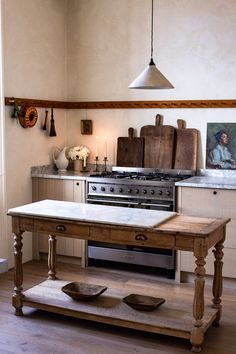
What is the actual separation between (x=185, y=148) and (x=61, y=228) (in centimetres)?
208

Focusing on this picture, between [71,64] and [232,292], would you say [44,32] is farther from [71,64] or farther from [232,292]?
[232,292]

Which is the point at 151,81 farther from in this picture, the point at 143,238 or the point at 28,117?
the point at 28,117

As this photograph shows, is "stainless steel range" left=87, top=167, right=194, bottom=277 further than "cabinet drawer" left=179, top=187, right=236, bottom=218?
Yes

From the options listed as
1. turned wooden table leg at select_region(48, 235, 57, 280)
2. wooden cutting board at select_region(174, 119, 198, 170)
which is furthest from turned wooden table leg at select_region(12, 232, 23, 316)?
wooden cutting board at select_region(174, 119, 198, 170)

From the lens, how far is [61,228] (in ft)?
12.8

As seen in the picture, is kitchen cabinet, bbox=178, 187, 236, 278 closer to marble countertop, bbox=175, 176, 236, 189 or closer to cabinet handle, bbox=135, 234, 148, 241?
marble countertop, bbox=175, 176, 236, 189

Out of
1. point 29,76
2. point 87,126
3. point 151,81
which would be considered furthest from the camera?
point 87,126

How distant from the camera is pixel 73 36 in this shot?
6043 millimetres

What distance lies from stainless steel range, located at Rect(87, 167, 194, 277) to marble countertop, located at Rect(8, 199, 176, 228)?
984mm

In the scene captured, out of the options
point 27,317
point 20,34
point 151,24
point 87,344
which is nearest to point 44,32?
point 20,34

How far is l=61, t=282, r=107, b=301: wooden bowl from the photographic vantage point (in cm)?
407

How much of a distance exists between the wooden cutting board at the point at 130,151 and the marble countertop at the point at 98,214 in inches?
62.2

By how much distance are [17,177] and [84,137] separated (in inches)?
41.5

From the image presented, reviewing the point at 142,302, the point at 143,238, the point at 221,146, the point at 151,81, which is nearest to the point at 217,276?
the point at 142,302
